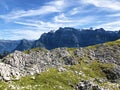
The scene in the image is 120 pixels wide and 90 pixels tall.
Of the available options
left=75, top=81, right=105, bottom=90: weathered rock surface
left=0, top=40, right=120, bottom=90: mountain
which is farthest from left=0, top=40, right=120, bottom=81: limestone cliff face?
left=75, top=81, right=105, bottom=90: weathered rock surface

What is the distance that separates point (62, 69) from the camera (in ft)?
280

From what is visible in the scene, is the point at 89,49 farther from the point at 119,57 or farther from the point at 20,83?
the point at 20,83

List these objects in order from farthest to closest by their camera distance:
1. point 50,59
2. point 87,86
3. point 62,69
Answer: point 50,59 < point 62,69 < point 87,86

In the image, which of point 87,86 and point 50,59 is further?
point 50,59

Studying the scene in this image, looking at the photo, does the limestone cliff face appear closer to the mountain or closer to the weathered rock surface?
the mountain

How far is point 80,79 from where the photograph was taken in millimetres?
80500

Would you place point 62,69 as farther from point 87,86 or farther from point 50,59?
point 87,86

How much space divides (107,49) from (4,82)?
6024cm

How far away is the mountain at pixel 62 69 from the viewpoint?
70.8 meters

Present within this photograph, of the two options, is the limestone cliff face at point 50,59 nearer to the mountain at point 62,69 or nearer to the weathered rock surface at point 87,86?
the mountain at point 62,69

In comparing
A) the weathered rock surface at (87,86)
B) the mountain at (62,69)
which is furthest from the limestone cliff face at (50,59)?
the weathered rock surface at (87,86)

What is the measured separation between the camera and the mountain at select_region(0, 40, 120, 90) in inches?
2788

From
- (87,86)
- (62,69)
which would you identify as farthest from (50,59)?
(87,86)

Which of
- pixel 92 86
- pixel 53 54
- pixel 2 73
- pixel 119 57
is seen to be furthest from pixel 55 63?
pixel 119 57
